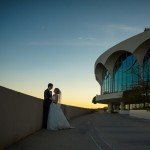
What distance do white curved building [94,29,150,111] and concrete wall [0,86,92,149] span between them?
47039 millimetres

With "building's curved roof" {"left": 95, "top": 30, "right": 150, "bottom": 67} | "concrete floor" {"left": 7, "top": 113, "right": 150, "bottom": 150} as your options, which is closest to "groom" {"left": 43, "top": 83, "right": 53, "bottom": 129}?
"concrete floor" {"left": 7, "top": 113, "right": 150, "bottom": 150}

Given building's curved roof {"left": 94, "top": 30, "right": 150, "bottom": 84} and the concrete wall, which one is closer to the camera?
the concrete wall

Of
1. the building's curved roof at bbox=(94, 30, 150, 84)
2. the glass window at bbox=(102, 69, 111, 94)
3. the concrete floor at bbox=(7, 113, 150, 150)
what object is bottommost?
the concrete floor at bbox=(7, 113, 150, 150)

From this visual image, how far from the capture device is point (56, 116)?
50.8ft

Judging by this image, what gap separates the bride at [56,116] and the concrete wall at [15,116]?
164 centimetres

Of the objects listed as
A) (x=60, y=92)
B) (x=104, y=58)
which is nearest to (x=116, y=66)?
(x=104, y=58)

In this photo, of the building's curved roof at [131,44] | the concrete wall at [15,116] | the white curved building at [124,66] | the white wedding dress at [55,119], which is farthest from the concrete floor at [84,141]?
the building's curved roof at [131,44]

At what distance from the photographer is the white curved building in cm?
6756

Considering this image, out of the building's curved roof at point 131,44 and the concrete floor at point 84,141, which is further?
the building's curved roof at point 131,44

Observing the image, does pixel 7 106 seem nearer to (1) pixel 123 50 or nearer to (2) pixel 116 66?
(1) pixel 123 50

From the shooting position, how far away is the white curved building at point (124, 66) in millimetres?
67562

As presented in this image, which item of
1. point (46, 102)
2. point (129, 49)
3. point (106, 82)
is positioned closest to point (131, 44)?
point (129, 49)

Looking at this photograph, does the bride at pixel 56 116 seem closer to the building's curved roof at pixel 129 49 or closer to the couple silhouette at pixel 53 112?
the couple silhouette at pixel 53 112

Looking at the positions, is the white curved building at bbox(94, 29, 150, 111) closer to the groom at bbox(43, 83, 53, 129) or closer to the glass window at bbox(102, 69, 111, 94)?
the glass window at bbox(102, 69, 111, 94)
